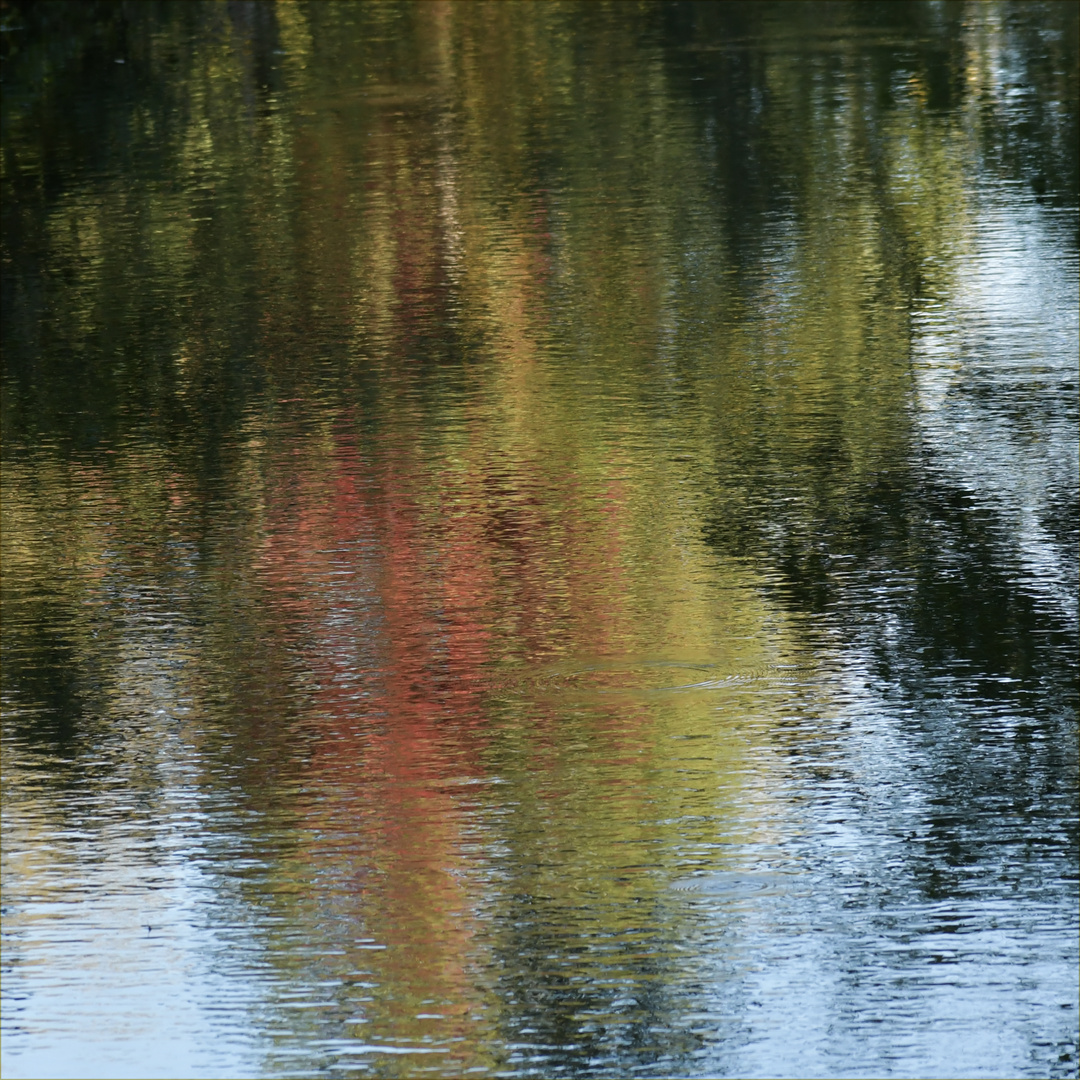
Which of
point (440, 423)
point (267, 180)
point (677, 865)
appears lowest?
point (677, 865)

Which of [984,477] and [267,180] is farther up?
[267,180]

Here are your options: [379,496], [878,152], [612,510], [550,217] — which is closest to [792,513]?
[612,510]

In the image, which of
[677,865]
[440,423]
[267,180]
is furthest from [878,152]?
[677,865]

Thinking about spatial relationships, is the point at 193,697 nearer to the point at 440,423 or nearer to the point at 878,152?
the point at 440,423

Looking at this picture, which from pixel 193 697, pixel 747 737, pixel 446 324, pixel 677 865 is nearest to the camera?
pixel 677 865

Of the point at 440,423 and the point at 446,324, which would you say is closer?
the point at 440,423

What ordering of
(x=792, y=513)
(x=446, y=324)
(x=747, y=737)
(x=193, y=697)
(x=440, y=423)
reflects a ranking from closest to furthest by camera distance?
(x=747, y=737) < (x=193, y=697) < (x=792, y=513) < (x=440, y=423) < (x=446, y=324)

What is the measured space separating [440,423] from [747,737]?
2.74 metres

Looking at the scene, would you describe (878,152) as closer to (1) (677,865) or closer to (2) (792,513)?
(2) (792,513)

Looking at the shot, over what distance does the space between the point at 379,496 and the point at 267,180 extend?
5.89 metres

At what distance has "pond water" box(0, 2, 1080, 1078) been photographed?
3982 mm

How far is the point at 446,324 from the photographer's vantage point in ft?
28.6

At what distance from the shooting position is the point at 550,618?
5.73 meters

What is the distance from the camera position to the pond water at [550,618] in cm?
398
